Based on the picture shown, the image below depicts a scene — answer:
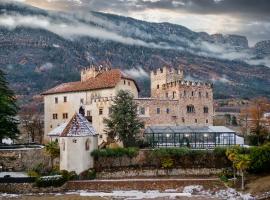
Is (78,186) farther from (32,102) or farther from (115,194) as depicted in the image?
(32,102)

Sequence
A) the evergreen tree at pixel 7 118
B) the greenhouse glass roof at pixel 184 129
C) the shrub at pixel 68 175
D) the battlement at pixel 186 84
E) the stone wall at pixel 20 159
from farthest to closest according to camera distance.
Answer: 1. the battlement at pixel 186 84
2. the greenhouse glass roof at pixel 184 129
3. the evergreen tree at pixel 7 118
4. the stone wall at pixel 20 159
5. the shrub at pixel 68 175

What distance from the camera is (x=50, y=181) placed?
52.2 meters

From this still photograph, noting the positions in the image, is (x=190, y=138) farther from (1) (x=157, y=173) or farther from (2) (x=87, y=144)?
(2) (x=87, y=144)

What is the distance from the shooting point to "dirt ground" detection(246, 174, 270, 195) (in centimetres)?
4669

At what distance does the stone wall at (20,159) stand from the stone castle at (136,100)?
10.2 metres

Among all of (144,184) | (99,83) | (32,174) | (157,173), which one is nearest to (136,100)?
(99,83)

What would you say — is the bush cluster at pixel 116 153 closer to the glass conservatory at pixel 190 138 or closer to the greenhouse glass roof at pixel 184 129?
the glass conservatory at pixel 190 138

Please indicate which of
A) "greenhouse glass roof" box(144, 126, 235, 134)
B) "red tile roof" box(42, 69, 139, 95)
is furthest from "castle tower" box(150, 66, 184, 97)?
"greenhouse glass roof" box(144, 126, 235, 134)

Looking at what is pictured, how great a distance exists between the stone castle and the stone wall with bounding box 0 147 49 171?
10205 mm

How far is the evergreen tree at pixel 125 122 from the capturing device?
205ft

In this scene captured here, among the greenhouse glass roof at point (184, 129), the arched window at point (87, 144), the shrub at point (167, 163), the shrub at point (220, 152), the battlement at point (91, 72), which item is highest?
the battlement at point (91, 72)

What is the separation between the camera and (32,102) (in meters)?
158

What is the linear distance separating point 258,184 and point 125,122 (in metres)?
19.1

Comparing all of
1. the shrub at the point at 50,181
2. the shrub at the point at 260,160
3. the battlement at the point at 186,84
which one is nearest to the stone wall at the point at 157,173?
the shrub at the point at 260,160
